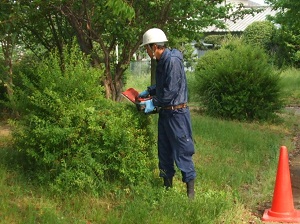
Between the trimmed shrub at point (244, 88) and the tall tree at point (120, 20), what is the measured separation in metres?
2.88

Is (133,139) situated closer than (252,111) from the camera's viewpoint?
Yes

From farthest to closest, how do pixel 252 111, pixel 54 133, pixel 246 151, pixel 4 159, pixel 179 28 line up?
pixel 252 111 < pixel 179 28 < pixel 246 151 < pixel 4 159 < pixel 54 133

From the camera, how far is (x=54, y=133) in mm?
5906

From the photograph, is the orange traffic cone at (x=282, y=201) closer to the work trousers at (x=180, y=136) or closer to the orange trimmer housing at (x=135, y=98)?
the work trousers at (x=180, y=136)

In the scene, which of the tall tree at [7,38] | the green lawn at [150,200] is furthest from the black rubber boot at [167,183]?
the tall tree at [7,38]

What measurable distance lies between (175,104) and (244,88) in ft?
27.1

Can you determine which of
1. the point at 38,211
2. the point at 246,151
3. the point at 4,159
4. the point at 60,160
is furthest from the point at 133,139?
the point at 246,151

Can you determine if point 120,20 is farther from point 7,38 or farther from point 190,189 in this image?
point 190,189

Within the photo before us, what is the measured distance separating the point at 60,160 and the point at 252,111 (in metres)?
8.78

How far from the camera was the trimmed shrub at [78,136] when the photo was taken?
600 cm

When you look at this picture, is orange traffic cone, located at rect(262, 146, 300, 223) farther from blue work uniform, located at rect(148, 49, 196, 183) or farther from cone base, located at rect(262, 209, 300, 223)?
blue work uniform, located at rect(148, 49, 196, 183)

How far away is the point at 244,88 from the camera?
1405 cm

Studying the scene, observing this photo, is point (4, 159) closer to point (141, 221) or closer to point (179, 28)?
point (141, 221)

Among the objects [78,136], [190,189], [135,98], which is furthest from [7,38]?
[190,189]
